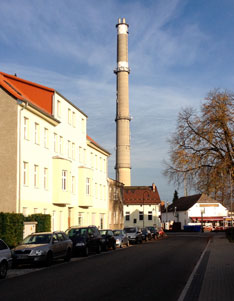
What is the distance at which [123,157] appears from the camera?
88938mm

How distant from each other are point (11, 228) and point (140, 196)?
74841mm

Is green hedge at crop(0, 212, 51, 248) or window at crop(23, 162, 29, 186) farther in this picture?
window at crop(23, 162, 29, 186)

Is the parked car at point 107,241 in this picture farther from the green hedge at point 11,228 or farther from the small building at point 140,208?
the small building at point 140,208

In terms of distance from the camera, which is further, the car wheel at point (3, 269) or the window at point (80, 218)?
the window at point (80, 218)

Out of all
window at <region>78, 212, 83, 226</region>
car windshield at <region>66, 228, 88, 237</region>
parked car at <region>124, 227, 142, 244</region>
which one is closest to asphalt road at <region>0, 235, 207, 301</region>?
car windshield at <region>66, 228, 88, 237</region>

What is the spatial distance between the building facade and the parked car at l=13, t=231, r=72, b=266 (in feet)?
33.2

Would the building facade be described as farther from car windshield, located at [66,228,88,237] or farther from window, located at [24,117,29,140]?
car windshield, located at [66,228,88,237]

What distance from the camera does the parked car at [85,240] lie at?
26016mm

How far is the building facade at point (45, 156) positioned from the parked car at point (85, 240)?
5.68m

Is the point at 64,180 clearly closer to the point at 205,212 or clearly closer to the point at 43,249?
the point at 43,249

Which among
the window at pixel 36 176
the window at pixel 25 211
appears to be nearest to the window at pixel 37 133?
the window at pixel 36 176

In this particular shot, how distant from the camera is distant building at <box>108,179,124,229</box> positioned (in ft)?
199

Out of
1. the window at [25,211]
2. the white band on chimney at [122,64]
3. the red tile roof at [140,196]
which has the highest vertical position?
the white band on chimney at [122,64]

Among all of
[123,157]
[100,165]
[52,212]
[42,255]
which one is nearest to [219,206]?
[123,157]
